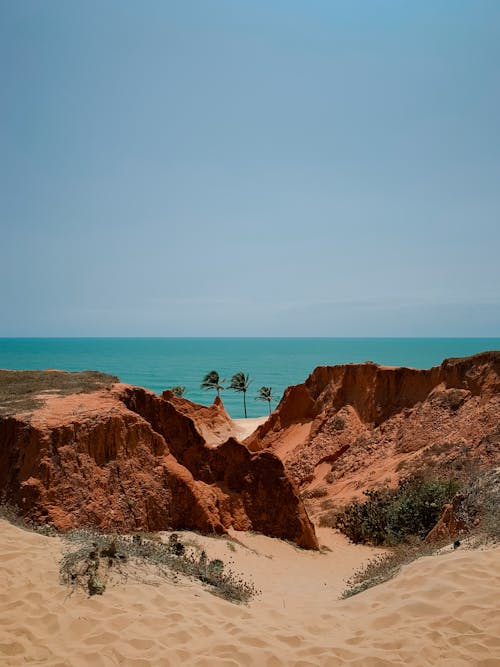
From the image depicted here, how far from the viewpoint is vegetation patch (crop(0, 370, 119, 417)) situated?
11.9 meters

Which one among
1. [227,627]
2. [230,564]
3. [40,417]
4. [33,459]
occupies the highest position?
[40,417]

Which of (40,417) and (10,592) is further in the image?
(40,417)

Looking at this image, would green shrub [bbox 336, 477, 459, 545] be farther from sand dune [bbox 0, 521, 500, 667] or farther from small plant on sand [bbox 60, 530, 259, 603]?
sand dune [bbox 0, 521, 500, 667]

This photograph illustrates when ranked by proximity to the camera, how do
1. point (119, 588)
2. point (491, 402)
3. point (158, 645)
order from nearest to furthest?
point (158, 645)
point (119, 588)
point (491, 402)

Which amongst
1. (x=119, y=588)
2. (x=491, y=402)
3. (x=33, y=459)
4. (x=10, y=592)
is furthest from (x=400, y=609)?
(x=491, y=402)

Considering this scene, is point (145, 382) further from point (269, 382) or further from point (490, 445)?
point (490, 445)

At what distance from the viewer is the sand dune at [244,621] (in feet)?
17.7

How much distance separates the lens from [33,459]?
1002 cm

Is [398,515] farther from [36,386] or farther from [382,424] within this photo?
[36,386]

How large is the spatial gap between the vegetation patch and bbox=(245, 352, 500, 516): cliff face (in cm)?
1191

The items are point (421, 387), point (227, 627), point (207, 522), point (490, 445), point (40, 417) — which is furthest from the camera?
point (421, 387)

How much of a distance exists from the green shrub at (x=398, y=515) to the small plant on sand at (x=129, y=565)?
8551mm

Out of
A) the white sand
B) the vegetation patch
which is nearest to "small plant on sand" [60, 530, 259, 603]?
the vegetation patch

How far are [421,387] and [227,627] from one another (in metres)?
22.7
